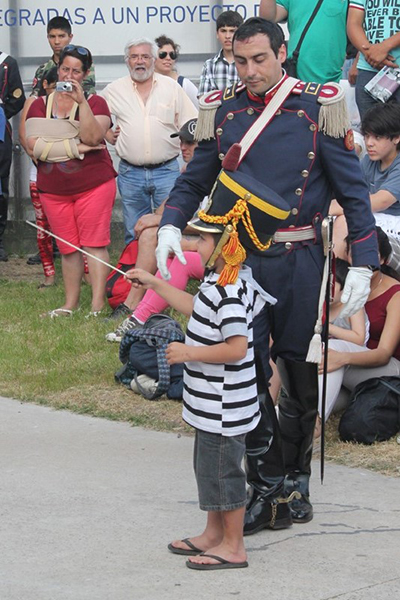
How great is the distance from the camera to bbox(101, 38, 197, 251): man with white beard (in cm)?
863

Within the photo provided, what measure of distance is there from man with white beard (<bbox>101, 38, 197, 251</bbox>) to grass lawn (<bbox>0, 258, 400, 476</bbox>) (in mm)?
1043

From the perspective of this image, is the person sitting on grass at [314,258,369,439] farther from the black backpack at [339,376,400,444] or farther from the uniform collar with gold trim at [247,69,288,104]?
the uniform collar with gold trim at [247,69,288,104]

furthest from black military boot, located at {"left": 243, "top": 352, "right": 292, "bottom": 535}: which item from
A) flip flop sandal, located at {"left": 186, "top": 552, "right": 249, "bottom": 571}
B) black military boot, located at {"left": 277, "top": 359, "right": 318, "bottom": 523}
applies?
flip flop sandal, located at {"left": 186, "top": 552, "right": 249, "bottom": 571}

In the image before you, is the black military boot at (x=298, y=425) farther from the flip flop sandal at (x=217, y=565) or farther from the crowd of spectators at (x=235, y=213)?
the flip flop sandal at (x=217, y=565)

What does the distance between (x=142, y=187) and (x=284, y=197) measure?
15.5 feet

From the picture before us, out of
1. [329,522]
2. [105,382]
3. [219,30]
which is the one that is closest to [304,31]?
[219,30]

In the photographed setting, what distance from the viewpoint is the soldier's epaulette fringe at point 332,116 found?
13.6 ft

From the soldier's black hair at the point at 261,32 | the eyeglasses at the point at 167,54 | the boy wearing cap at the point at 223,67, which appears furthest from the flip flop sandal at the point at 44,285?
the soldier's black hair at the point at 261,32

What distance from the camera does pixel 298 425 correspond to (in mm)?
4441

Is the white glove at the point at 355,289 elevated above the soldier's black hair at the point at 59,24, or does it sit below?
below

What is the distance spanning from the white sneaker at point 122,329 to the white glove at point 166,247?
118 inches

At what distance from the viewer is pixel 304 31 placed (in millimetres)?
7848

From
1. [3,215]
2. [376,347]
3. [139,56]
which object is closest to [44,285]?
[3,215]

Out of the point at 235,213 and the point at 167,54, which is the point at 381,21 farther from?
the point at 235,213
